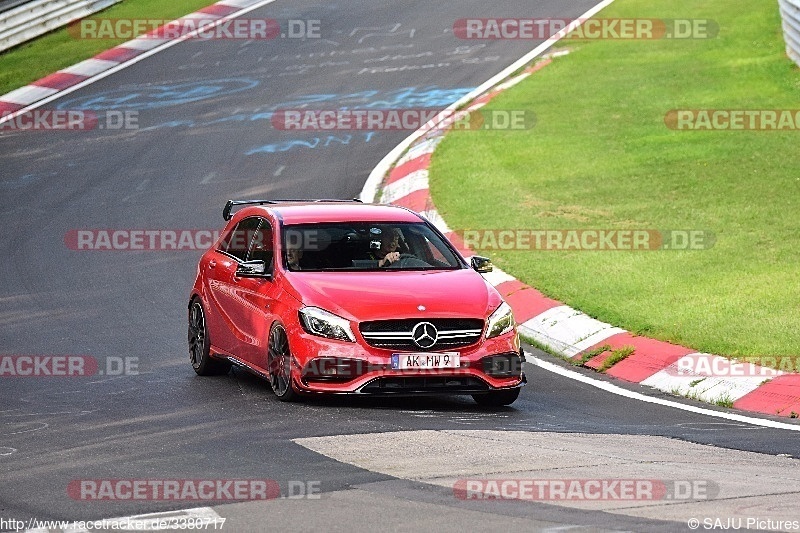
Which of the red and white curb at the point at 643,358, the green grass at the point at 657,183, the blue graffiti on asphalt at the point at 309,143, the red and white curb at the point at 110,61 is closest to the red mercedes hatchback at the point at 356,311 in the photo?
the red and white curb at the point at 643,358

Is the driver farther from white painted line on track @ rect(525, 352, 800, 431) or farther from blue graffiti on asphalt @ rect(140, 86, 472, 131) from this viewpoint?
blue graffiti on asphalt @ rect(140, 86, 472, 131)

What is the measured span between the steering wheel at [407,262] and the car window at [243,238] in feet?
4.16

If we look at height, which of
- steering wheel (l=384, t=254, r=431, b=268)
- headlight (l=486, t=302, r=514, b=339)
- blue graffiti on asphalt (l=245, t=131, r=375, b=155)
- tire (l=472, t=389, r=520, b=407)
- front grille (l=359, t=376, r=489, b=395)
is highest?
steering wheel (l=384, t=254, r=431, b=268)

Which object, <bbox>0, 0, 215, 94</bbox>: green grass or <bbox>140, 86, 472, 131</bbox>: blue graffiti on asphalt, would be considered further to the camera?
<bbox>0, 0, 215, 94</bbox>: green grass

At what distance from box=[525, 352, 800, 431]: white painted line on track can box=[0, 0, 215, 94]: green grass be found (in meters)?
17.9

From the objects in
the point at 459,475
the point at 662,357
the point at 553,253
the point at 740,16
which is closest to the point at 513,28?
the point at 740,16

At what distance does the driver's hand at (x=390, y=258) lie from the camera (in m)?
12.4

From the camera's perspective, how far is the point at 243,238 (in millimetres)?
13453

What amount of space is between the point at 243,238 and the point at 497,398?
3.01m

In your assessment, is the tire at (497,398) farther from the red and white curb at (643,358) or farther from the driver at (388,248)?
the red and white curb at (643,358)

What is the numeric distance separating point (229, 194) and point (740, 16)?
1557cm

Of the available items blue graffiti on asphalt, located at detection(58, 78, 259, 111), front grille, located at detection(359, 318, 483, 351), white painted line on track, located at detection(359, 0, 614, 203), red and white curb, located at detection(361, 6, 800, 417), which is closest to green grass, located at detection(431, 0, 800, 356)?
red and white curb, located at detection(361, 6, 800, 417)

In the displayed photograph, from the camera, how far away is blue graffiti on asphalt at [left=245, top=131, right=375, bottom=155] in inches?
970

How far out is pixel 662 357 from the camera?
13406 millimetres
